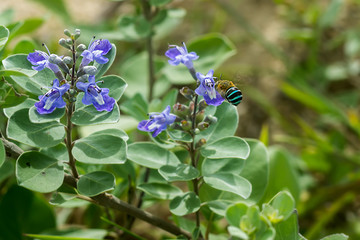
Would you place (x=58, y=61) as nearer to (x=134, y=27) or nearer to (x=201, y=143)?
(x=201, y=143)

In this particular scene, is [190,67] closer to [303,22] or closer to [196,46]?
[196,46]

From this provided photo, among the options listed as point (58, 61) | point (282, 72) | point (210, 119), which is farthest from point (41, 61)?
point (282, 72)

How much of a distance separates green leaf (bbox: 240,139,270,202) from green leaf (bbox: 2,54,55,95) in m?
0.76

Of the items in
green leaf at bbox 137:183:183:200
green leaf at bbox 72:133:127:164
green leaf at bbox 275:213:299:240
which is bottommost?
green leaf at bbox 137:183:183:200

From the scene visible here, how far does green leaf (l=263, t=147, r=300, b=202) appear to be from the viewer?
2.12 meters

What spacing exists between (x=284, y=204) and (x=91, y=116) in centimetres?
56

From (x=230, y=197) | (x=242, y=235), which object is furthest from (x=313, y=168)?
(x=242, y=235)

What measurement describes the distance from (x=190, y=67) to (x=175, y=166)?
295 mm

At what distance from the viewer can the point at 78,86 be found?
1.27m

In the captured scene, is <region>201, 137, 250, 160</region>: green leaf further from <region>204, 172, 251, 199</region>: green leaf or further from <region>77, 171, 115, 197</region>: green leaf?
<region>77, 171, 115, 197</region>: green leaf

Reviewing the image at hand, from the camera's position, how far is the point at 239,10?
11.9 ft

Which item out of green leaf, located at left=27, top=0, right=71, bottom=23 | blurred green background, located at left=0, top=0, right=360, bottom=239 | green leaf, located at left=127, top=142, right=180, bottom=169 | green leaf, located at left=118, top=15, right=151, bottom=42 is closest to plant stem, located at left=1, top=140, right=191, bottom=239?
green leaf, located at left=127, top=142, right=180, bottom=169

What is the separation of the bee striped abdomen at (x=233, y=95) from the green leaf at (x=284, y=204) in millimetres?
314

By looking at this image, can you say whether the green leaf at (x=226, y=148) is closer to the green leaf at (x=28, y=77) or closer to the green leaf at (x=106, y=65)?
the green leaf at (x=106, y=65)
